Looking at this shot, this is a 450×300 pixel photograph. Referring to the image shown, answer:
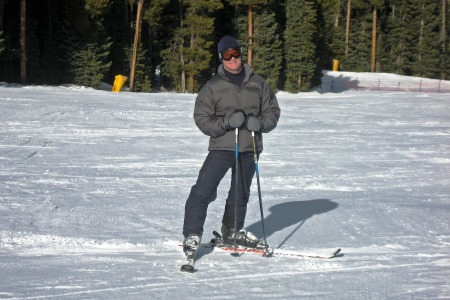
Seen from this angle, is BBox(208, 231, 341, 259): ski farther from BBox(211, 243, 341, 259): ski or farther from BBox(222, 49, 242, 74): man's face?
BBox(222, 49, 242, 74): man's face

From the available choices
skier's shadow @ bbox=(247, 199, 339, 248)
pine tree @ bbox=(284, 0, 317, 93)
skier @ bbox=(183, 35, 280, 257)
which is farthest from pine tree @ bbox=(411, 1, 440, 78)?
skier @ bbox=(183, 35, 280, 257)

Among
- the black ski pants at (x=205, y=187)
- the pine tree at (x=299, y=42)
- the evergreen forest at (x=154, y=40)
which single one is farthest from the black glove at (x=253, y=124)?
the pine tree at (x=299, y=42)

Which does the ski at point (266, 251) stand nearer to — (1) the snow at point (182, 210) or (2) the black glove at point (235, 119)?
(1) the snow at point (182, 210)

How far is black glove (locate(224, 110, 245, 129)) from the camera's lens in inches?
194

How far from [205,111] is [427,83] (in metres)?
48.6

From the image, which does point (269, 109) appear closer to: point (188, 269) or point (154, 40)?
point (188, 269)

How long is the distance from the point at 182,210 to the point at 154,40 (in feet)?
125

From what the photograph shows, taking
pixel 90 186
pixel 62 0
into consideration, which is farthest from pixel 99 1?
pixel 90 186

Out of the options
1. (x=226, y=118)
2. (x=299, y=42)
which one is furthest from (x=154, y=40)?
(x=226, y=118)

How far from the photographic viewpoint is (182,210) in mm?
7758

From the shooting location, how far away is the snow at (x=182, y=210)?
472 cm

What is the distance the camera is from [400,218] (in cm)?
746

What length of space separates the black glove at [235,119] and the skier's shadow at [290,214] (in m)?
1.63

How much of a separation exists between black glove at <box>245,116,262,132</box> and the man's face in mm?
392
